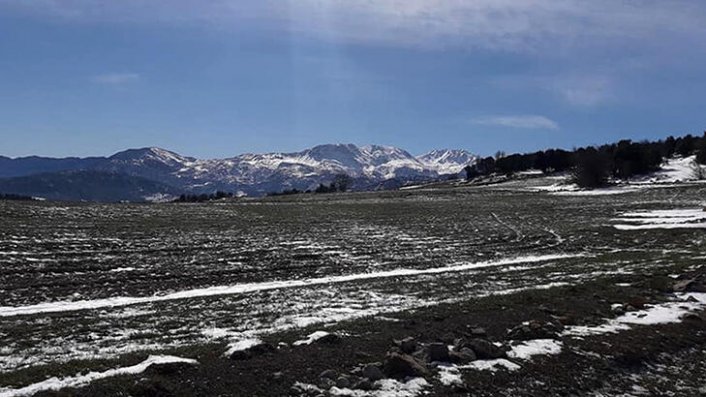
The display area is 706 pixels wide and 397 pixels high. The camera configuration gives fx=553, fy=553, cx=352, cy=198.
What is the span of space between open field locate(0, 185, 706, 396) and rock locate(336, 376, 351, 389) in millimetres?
479

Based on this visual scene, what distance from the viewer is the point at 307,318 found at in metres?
17.7

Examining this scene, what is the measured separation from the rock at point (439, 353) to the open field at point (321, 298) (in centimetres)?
52

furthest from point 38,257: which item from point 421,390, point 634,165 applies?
point 634,165

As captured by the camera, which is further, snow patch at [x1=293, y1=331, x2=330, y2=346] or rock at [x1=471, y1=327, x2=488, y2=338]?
rock at [x1=471, y1=327, x2=488, y2=338]

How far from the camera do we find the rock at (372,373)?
37.4ft

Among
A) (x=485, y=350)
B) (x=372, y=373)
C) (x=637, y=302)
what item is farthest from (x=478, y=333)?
(x=637, y=302)

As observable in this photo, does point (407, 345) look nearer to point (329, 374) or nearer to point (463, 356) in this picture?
point (463, 356)

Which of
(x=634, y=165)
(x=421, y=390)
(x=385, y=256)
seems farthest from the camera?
(x=634, y=165)

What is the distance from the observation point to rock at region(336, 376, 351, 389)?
10.9 meters

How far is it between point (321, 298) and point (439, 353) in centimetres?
959

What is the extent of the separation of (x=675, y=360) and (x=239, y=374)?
11.0 metres

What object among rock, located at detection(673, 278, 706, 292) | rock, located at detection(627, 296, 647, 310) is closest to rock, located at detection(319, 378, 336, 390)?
rock, located at detection(627, 296, 647, 310)

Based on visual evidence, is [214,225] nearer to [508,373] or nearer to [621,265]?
[621,265]

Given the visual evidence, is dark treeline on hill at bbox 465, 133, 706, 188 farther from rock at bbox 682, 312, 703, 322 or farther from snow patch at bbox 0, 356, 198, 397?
snow patch at bbox 0, 356, 198, 397
